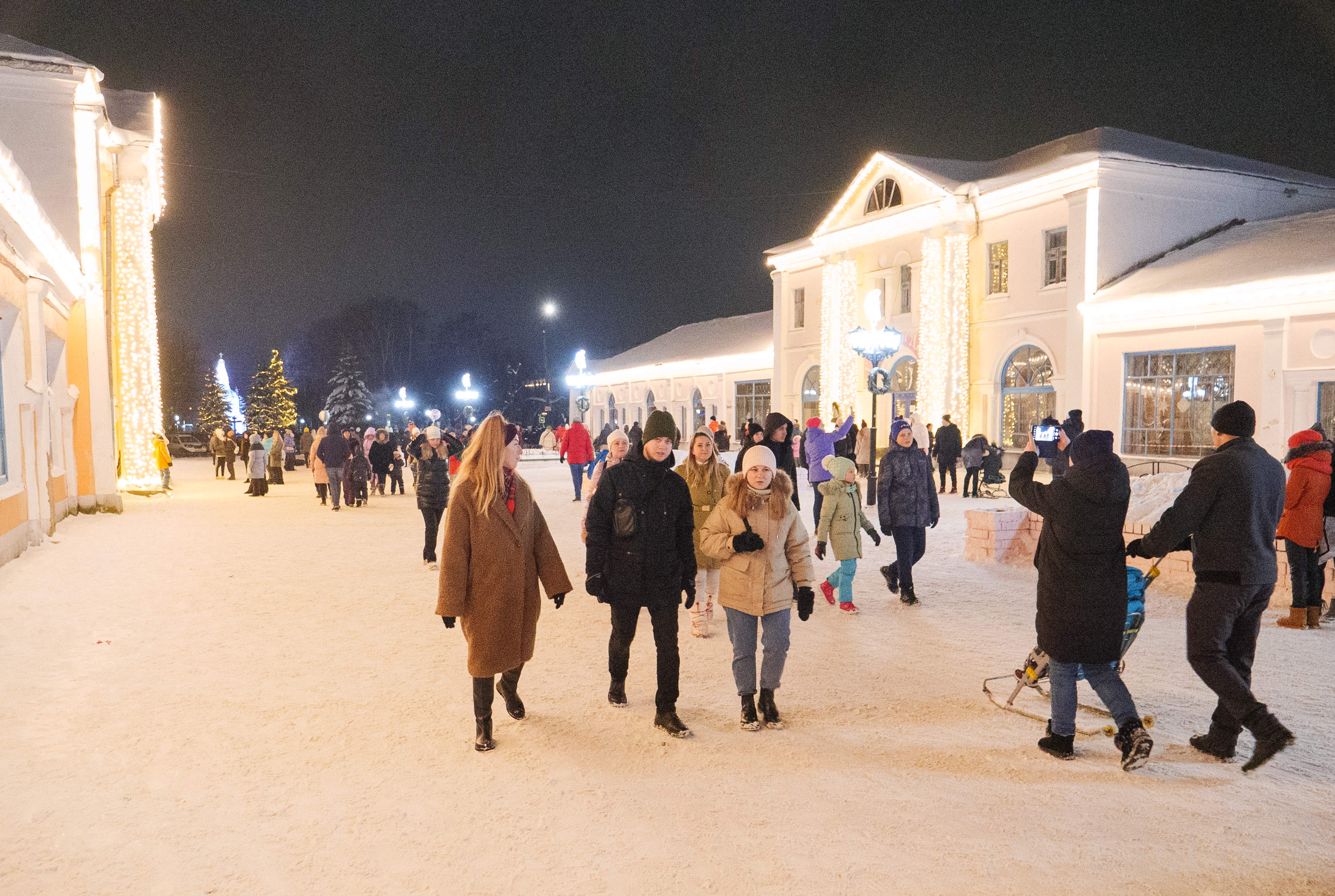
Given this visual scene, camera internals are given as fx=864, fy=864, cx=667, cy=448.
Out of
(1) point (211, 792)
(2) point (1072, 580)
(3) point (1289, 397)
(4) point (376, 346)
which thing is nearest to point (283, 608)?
(1) point (211, 792)

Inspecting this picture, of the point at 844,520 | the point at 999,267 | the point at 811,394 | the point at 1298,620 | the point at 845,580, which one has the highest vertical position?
the point at 999,267

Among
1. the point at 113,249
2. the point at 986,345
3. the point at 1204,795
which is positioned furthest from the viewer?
the point at 986,345

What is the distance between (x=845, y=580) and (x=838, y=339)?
2339 cm

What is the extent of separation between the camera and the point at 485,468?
14.9ft

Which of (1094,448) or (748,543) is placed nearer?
(1094,448)

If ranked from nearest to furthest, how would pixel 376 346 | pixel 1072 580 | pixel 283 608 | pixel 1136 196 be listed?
pixel 1072 580
pixel 283 608
pixel 1136 196
pixel 376 346

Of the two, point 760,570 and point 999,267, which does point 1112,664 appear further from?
point 999,267

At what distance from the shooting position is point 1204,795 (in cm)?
394

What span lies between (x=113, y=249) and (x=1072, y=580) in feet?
71.6

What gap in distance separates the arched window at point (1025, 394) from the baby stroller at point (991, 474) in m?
4.26

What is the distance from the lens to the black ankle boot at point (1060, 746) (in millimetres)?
4379

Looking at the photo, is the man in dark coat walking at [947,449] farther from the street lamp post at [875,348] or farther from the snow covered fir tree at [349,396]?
the snow covered fir tree at [349,396]

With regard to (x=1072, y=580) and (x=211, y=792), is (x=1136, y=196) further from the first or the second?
(x=211, y=792)

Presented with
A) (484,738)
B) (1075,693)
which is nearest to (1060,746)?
(1075,693)
